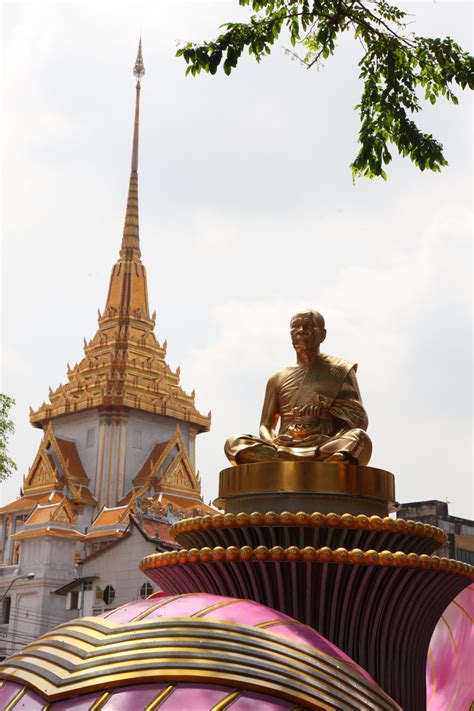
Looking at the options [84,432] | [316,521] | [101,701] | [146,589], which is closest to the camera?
[101,701]

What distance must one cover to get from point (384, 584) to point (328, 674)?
1657mm

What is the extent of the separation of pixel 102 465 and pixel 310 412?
3806 centimetres

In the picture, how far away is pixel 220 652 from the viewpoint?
3.50 meters

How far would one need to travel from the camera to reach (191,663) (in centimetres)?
341

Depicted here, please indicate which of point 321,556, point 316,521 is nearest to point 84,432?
point 316,521

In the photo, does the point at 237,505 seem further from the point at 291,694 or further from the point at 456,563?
the point at 291,694

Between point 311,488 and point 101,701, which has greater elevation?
point 311,488

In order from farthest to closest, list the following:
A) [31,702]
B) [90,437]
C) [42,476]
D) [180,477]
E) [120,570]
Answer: [90,437] → [42,476] → [180,477] → [120,570] → [31,702]

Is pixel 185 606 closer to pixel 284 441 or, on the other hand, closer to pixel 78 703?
pixel 78 703

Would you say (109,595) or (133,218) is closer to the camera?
(109,595)

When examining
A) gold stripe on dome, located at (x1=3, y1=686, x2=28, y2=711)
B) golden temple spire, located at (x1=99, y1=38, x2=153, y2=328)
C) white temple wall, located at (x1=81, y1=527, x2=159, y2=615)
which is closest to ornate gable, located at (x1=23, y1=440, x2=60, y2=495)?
golden temple spire, located at (x1=99, y1=38, x2=153, y2=328)

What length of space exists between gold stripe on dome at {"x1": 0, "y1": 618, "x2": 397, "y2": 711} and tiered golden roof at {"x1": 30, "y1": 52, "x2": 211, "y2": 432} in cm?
4032

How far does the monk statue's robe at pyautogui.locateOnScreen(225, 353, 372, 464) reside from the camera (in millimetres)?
6074

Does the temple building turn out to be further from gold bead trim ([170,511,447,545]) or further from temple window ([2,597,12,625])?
gold bead trim ([170,511,447,545])
